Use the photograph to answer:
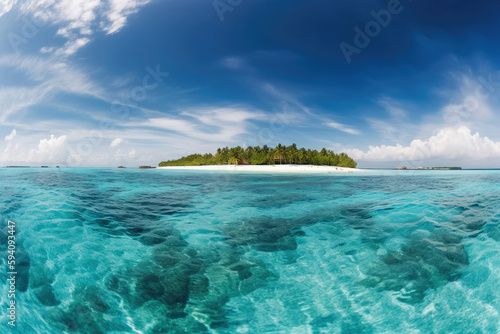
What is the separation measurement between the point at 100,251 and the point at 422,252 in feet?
30.4

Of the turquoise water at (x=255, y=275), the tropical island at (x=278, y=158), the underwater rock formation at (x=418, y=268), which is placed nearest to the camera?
the turquoise water at (x=255, y=275)

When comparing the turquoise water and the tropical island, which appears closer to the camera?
the turquoise water

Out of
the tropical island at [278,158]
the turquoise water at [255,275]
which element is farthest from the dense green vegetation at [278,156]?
the turquoise water at [255,275]

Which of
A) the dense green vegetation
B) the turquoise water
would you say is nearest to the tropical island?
the dense green vegetation

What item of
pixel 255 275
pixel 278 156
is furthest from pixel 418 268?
pixel 278 156

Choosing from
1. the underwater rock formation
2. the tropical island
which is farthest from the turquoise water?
the tropical island

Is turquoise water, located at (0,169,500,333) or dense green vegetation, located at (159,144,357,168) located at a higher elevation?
dense green vegetation, located at (159,144,357,168)

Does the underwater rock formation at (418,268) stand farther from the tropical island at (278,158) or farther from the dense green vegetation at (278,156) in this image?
the dense green vegetation at (278,156)

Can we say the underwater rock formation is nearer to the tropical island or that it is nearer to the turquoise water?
the turquoise water

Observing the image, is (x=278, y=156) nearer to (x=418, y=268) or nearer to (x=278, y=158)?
(x=278, y=158)

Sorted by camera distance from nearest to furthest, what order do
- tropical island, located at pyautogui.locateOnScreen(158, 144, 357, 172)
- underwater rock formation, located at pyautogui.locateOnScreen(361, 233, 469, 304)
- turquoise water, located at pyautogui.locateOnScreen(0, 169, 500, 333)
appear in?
turquoise water, located at pyautogui.locateOnScreen(0, 169, 500, 333), underwater rock formation, located at pyautogui.locateOnScreen(361, 233, 469, 304), tropical island, located at pyautogui.locateOnScreen(158, 144, 357, 172)

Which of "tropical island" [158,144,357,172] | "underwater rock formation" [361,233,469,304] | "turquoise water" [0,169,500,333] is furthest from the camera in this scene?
"tropical island" [158,144,357,172]

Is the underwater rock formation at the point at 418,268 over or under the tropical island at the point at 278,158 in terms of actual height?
under

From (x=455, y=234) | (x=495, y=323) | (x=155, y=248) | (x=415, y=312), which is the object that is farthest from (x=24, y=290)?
(x=455, y=234)
